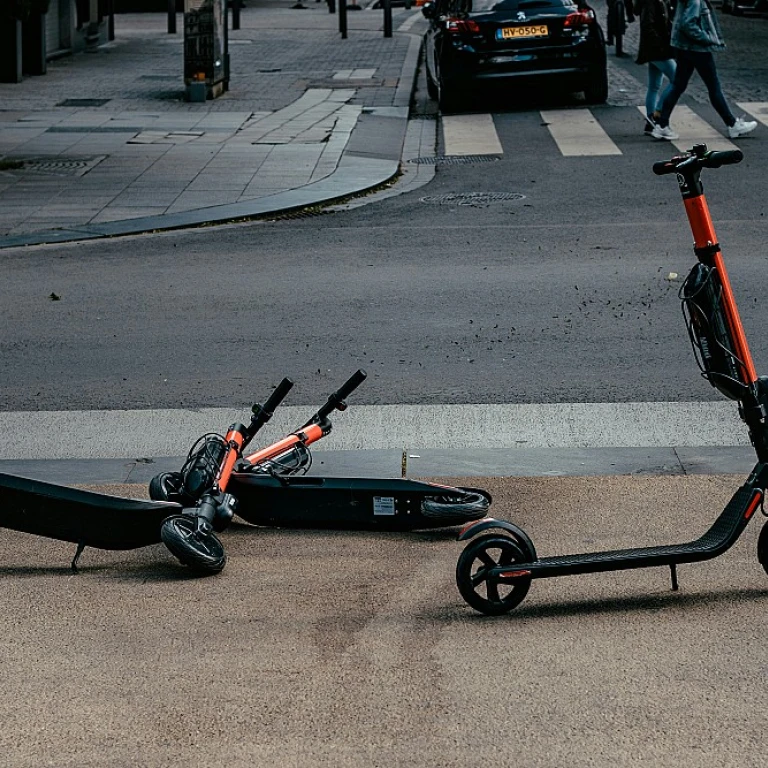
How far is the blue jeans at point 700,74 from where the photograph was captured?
14.5 metres

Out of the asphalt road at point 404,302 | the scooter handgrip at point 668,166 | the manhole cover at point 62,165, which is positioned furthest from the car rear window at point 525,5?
the scooter handgrip at point 668,166

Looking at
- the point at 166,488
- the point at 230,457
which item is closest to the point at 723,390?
the point at 230,457

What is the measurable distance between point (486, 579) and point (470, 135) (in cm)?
1269

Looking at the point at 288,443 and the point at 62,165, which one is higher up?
the point at 288,443

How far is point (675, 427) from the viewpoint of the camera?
20.3 feet

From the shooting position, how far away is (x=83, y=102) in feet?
65.0

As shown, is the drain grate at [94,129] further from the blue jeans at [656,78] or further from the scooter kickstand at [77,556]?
the scooter kickstand at [77,556]

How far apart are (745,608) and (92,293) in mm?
6005

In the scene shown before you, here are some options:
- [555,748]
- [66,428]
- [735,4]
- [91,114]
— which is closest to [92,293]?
[66,428]

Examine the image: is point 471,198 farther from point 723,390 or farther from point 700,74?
point 723,390

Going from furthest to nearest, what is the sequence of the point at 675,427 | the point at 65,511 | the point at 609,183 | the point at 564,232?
the point at 609,183 < the point at 564,232 < the point at 675,427 < the point at 65,511

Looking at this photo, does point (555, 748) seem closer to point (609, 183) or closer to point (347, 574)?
point (347, 574)

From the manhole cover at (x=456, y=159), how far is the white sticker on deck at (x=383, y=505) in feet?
32.6

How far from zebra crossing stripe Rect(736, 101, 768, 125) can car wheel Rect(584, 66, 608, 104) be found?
1.71m
